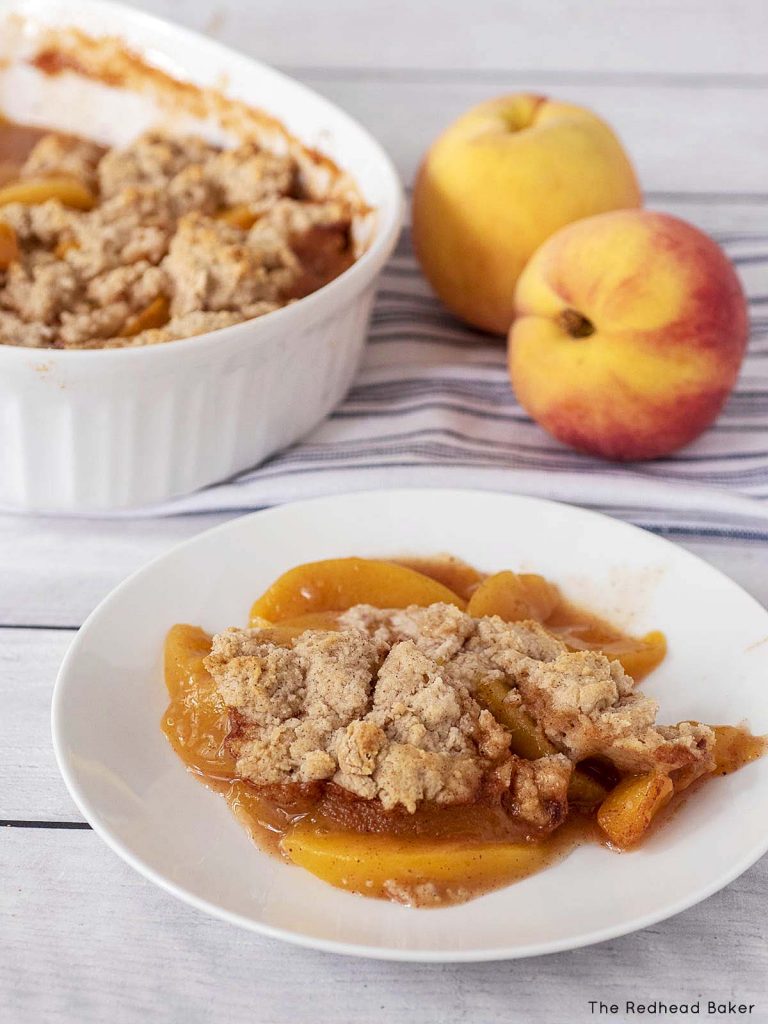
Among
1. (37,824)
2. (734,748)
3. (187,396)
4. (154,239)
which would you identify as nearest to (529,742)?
(734,748)

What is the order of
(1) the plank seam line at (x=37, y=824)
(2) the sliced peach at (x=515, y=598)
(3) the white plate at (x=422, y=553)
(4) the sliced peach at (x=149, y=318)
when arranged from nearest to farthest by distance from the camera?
(3) the white plate at (x=422, y=553) → (1) the plank seam line at (x=37, y=824) → (2) the sliced peach at (x=515, y=598) → (4) the sliced peach at (x=149, y=318)

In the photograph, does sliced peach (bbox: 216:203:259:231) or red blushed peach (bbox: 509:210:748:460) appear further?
sliced peach (bbox: 216:203:259:231)

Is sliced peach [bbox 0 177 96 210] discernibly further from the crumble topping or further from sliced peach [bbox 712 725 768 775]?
sliced peach [bbox 712 725 768 775]

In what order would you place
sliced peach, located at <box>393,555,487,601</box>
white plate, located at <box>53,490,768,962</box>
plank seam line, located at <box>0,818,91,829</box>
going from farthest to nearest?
sliced peach, located at <box>393,555,487,601</box> < plank seam line, located at <box>0,818,91,829</box> < white plate, located at <box>53,490,768,962</box>

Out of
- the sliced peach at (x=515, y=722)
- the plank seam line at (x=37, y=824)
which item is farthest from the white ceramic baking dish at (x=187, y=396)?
the sliced peach at (x=515, y=722)

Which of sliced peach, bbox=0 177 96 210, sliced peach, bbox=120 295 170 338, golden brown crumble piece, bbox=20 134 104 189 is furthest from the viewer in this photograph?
golden brown crumble piece, bbox=20 134 104 189

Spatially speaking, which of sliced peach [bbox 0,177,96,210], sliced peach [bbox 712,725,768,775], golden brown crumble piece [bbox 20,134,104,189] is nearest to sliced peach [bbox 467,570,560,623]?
sliced peach [bbox 712,725,768,775]

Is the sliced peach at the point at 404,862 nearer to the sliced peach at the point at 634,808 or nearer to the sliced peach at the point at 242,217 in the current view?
the sliced peach at the point at 634,808
